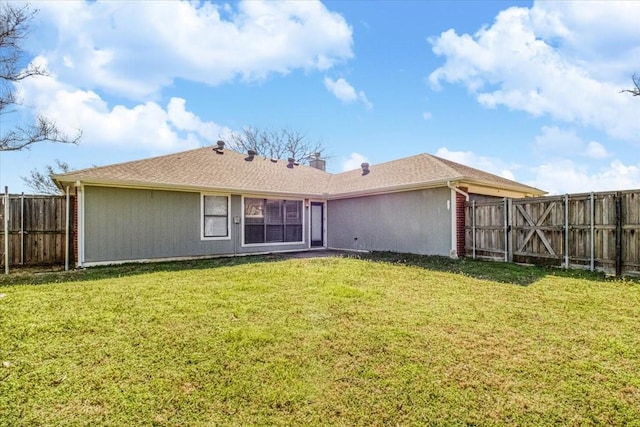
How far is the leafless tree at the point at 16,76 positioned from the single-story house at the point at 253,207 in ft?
13.1

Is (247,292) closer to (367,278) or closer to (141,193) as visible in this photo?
(367,278)

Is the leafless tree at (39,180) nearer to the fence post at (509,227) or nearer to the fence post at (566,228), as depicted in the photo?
the fence post at (509,227)

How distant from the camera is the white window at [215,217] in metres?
11.4

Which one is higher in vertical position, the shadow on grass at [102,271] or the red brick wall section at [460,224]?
the red brick wall section at [460,224]

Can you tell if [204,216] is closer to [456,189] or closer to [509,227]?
[456,189]

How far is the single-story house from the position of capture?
9789 millimetres

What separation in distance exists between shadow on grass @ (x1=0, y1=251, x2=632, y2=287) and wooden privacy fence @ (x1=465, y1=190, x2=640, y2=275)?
0.44 m

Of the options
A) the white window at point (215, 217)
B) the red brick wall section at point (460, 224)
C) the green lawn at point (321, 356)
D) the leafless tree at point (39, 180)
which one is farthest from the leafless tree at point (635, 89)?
the leafless tree at point (39, 180)

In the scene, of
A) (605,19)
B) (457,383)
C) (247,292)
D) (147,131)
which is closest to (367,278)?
(247,292)

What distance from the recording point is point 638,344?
365cm

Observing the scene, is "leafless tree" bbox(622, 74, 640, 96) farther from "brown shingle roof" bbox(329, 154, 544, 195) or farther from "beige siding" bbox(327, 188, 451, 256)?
"beige siding" bbox(327, 188, 451, 256)

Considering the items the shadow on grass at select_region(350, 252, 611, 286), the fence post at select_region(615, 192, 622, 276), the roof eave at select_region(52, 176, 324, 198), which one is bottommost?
the shadow on grass at select_region(350, 252, 611, 286)

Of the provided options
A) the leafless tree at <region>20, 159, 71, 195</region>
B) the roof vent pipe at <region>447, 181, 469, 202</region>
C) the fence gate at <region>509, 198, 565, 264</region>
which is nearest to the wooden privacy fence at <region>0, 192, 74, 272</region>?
the roof vent pipe at <region>447, 181, 469, 202</region>

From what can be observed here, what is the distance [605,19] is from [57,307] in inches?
492
